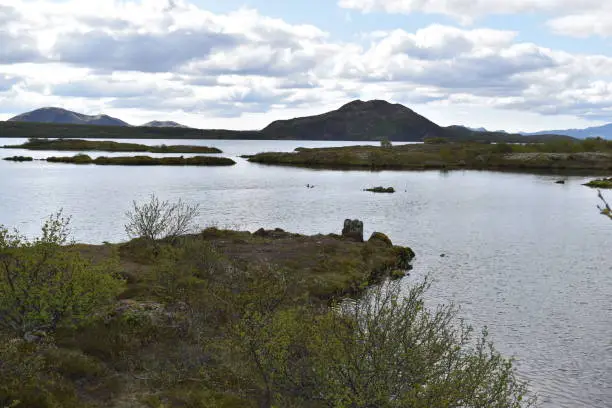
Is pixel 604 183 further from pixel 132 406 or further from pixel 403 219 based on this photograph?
pixel 132 406

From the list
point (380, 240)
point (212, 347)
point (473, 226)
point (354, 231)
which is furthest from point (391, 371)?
point (473, 226)

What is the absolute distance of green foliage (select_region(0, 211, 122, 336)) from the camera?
21188 millimetres

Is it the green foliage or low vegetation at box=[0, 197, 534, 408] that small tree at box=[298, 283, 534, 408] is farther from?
the green foliage

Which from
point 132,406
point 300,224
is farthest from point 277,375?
point 300,224

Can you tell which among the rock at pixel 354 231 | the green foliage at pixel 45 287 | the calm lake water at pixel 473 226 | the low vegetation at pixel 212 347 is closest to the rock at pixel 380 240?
the rock at pixel 354 231

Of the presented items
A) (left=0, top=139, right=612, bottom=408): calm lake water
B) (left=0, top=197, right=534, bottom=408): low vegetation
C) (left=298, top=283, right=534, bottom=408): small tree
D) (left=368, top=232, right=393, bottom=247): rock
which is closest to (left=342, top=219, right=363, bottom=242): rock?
(left=368, top=232, right=393, bottom=247): rock

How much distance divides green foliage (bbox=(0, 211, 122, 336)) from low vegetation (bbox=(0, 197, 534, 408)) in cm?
6

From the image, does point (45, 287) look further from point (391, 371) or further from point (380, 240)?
point (380, 240)

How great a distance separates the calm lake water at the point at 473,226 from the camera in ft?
94.4

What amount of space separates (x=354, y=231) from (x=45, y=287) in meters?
38.8

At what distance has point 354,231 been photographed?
56156mm

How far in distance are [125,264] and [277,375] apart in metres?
25.9

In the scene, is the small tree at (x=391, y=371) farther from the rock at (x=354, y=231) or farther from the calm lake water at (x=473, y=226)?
the rock at (x=354, y=231)

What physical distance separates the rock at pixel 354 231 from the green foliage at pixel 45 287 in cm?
3528
